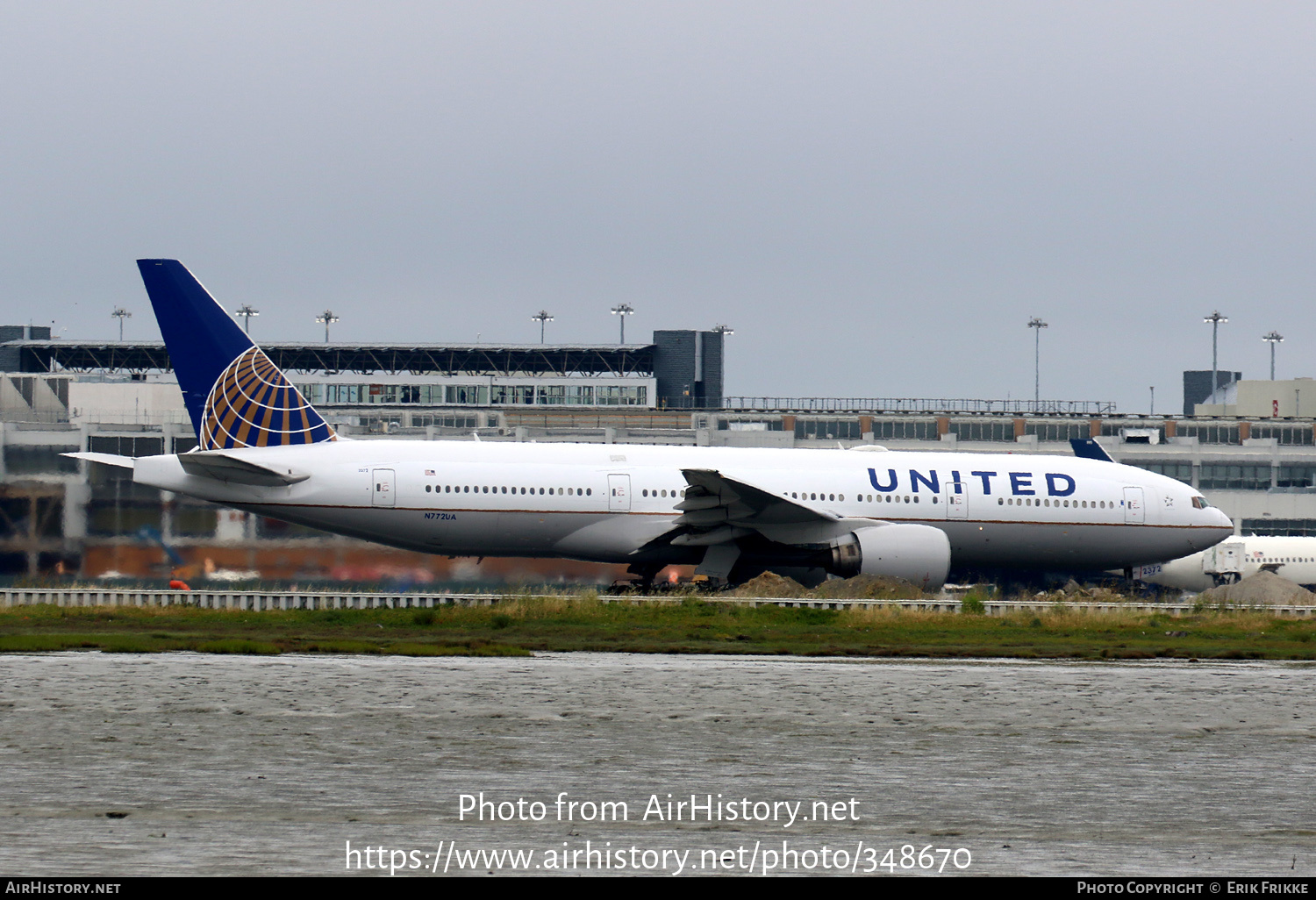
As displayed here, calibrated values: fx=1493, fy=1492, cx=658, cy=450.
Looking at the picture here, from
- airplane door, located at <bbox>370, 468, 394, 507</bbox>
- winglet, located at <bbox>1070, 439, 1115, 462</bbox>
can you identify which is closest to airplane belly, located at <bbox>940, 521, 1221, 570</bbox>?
airplane door, located at <bbox>370, 468, 394, 507</bbox>

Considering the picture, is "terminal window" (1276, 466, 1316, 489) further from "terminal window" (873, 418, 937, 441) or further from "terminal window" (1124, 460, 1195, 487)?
"terminal window" (873, 418, 937, 441)

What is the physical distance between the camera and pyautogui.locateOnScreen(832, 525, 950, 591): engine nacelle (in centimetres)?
3462

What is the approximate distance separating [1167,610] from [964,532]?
18.4 ft

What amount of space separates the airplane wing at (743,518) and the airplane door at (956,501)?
2.23 m

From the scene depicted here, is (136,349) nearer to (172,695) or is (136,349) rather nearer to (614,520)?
(614,520)

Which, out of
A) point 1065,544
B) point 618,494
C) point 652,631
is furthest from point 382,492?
point 1065,544

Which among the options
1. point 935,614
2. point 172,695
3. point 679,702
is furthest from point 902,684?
point 935,614

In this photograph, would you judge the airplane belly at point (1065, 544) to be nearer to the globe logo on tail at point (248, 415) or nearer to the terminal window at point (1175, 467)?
the globe logo on tail at point (248, 415)

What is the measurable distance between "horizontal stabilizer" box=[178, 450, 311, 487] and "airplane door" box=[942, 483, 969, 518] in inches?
604

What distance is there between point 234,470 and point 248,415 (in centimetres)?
214

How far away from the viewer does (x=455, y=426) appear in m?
77.9

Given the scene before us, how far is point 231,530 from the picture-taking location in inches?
1464

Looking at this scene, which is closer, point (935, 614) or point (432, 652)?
point (432, 652)

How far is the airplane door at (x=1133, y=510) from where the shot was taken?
38.1 m
